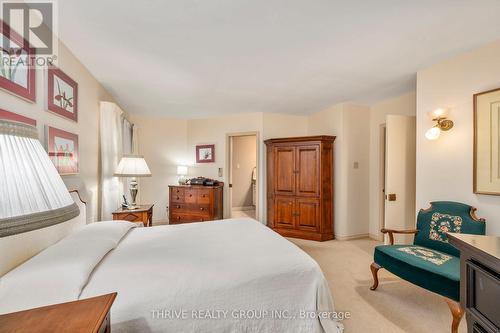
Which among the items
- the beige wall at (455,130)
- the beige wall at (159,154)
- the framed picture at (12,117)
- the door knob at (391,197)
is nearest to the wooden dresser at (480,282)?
the beige wall at (455,130)

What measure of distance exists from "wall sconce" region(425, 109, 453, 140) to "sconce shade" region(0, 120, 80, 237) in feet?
10.0

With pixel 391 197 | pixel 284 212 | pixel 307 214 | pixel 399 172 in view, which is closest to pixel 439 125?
pixel 399 172

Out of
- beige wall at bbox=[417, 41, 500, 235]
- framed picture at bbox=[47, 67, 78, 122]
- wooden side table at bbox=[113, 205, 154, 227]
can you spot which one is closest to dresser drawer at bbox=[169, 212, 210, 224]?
wooden side table at bbox=[113, 205, 154, 227]

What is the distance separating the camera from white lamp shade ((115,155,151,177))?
9.49ft

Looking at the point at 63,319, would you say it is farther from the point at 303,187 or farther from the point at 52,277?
the point at 303,187

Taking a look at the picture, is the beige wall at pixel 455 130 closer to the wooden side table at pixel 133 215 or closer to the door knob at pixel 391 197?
the door knob at pixel 391 197

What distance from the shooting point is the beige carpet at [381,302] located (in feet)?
5.86

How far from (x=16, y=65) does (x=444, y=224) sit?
12.2ft

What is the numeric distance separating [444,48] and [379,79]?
74 cm

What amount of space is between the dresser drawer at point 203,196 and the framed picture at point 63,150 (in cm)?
229

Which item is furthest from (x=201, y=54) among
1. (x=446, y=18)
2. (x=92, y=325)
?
(x=92, y=325)

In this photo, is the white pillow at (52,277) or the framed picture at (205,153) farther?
the framed picture at (205,153)

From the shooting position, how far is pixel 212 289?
1172 millimetres

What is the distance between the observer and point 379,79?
2.81 meters
